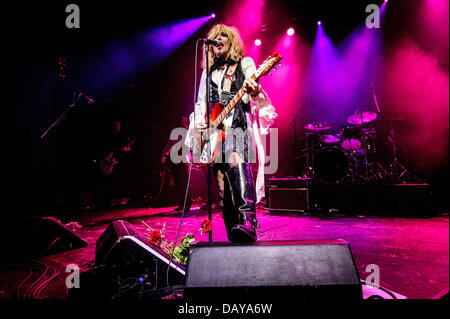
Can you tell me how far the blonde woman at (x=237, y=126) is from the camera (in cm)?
185

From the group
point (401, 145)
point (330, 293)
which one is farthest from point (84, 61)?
point (401, 145)

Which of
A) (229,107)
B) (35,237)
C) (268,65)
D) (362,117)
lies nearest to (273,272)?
(229,107)

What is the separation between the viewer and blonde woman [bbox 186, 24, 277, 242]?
1.85 meters

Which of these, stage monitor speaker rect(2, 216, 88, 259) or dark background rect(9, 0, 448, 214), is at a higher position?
dark background rect(9, 0, 448, 214)

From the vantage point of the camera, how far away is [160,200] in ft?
23.9

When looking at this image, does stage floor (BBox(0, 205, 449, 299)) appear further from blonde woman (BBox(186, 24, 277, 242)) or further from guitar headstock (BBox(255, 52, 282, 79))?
guitar headstock (BBox(255, 52, 282, 79))

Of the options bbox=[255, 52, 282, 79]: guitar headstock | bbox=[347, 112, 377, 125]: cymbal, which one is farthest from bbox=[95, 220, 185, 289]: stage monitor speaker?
bbox=[347, 112, 377, 125]: cymbal

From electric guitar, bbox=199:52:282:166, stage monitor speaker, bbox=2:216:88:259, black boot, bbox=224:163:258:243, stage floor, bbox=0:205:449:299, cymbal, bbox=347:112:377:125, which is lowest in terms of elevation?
stage floor, bbox=0:205:449:299

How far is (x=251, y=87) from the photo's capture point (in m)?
1.98

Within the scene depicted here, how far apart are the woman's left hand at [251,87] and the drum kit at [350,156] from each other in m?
4.52

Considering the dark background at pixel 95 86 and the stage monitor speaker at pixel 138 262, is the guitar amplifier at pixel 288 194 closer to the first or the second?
the dark background at pixel 95 86

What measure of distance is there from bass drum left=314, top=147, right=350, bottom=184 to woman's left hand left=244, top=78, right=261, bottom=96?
191 inches

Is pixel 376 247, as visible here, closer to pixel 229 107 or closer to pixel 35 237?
pixel 229 107

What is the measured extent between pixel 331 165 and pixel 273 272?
19.6 feet
